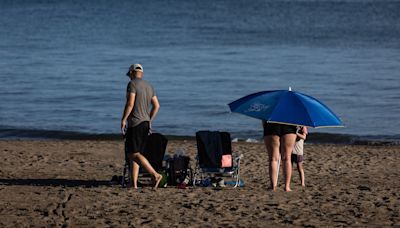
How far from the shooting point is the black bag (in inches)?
441

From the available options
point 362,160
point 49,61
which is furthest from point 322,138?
point 49,61

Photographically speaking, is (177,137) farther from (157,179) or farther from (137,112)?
(137,112)

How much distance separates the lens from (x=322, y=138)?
61.6 ft

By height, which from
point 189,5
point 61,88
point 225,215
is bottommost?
point 225,215

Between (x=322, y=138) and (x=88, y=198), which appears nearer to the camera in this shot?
(x=88, y=198)

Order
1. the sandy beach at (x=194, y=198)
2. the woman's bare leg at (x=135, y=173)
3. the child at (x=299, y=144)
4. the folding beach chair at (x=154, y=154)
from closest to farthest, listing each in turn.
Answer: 1. the sandy beach at (x=194, y=198)
2. the woman's bare leg at (x=135, y=173)
3. the folding beach chair at (x=154, y=154)
4. the child at (x=299, y=144)

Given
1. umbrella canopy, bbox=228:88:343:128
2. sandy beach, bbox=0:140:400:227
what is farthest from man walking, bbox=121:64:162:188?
umbrella canopy, bbox=228:88:343:128

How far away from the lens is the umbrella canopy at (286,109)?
1048 centimetres

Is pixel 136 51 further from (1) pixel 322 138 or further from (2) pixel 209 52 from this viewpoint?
(1) pixel 322 138

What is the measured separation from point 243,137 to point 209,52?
64.9ft

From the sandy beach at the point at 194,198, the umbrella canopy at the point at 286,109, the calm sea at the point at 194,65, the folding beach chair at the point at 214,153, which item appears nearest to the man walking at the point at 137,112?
the sandy beach at the point at 194,198

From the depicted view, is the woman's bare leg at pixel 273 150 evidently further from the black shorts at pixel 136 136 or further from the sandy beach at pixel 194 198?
the black shorts at pixel 136 136

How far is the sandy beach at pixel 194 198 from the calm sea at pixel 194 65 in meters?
5.77

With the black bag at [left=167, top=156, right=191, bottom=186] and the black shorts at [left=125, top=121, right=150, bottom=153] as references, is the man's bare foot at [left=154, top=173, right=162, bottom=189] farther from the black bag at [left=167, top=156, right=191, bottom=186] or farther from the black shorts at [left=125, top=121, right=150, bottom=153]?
the black shorts at [left=125, top=121, right=150, bottom=153]
